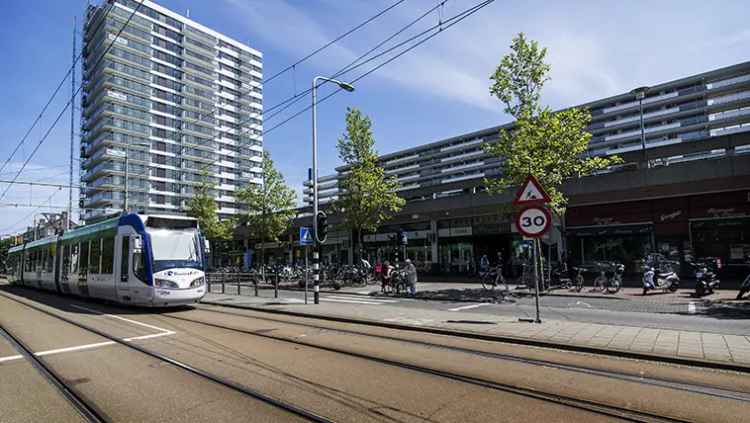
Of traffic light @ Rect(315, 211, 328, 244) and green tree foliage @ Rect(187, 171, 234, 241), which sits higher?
green tree foliage @ Rect(187, 171, 234, 241)

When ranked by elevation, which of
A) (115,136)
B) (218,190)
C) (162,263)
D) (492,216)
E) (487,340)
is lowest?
(487,340)

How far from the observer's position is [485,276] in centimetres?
1917

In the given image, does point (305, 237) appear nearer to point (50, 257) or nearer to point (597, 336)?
point (597, 336)

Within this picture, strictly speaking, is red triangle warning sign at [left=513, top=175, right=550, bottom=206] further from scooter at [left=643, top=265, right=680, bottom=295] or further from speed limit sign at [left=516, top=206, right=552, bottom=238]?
scooter at [left=643, top=265, right=680, bottom=295]

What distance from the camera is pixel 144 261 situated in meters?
12.7

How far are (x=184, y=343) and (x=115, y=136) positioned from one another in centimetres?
7789

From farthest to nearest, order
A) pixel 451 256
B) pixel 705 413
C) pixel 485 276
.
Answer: pixel 451 256 < pixel 485 276 < pixel 705 413

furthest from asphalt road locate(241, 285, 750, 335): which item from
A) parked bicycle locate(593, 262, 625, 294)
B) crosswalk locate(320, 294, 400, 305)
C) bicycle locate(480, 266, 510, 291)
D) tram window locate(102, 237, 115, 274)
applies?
tram window locate(102, 237, 115, 274)

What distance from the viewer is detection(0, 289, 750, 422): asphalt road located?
446cm

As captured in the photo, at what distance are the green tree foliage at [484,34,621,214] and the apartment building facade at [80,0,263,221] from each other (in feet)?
185

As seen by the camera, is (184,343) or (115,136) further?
(115,136)

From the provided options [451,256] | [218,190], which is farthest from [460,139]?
[451,256]

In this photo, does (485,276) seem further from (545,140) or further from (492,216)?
(492,216)

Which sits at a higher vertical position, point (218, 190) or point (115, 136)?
point (115, 136)
